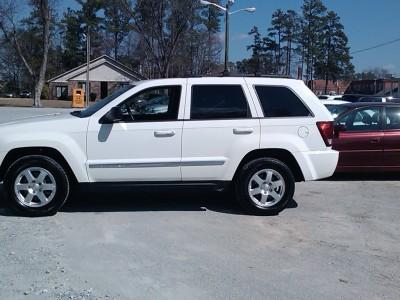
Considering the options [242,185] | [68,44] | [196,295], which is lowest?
[196,295]

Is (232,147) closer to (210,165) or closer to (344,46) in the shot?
(210,165)

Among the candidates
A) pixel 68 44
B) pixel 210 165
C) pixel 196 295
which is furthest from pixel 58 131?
pixel 68 44

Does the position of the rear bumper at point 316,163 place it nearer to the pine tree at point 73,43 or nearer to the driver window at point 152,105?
the driver window at point 152,105

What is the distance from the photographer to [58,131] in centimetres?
669

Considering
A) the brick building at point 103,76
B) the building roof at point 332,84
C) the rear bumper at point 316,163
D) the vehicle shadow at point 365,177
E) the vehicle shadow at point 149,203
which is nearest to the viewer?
the rear bumper at point 316,163

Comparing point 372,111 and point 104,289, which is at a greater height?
point 372,111

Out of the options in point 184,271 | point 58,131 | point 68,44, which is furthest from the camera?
point 68,44

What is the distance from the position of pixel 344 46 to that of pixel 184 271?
9024cm

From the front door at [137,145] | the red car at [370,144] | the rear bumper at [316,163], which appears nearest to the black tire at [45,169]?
the front door at [137,145]

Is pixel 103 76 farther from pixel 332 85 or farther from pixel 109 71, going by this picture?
Result: pixel 332 85

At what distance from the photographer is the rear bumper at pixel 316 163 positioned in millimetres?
7119

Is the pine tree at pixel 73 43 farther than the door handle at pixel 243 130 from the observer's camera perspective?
Yes

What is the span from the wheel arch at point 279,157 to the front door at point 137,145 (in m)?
0.93

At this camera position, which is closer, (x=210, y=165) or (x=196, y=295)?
(x=196, y=295)
